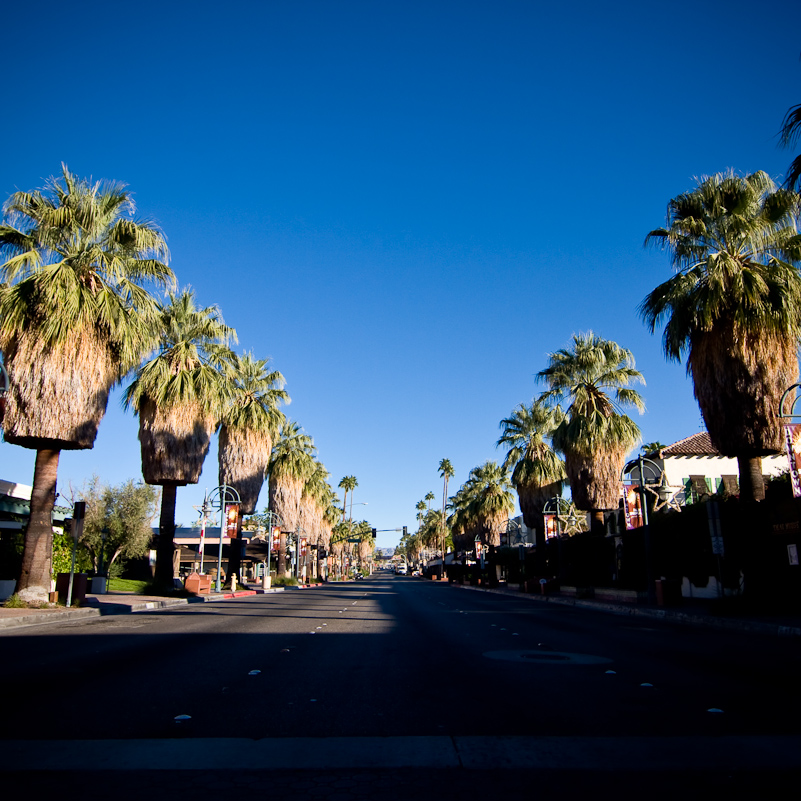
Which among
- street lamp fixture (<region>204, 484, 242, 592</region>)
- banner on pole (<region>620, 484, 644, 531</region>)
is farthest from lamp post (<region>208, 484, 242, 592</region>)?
banner on pole (<region>620, 484, 644, 531</region>)

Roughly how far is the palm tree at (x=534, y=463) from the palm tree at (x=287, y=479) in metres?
18.8

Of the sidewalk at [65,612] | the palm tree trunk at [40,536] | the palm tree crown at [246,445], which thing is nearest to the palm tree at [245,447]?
the palm tree crown at [246,445]

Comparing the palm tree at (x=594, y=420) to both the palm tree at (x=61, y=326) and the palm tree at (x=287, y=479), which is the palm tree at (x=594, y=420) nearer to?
the palm tree at (x=61, y=326)

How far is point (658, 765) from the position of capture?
4371 millimetres

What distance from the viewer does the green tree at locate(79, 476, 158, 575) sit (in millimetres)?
41531

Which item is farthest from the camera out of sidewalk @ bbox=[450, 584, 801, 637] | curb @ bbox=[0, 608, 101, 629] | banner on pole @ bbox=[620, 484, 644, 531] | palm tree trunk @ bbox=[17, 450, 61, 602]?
banner on pole @ bbox=[620, 484, 644, 531]

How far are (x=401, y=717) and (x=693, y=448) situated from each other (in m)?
47.0

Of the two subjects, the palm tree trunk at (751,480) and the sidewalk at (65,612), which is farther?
the palm tree trunk at (751,480)

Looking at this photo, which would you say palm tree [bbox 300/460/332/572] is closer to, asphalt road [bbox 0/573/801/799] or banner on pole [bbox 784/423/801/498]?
banner on pole [bbox 784/423/801/498]

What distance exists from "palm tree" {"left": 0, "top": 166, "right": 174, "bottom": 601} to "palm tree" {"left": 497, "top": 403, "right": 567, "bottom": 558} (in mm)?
25277

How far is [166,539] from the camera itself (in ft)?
97.0

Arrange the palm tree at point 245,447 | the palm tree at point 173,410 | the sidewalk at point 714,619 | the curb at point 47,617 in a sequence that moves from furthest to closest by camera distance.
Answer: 1. the palm tree at point 245,447
2. the palm tree at point 173,410
3. the curb at point 47,617
4. the sidewalk at point 714,619

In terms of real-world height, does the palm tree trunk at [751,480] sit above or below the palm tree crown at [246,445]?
below

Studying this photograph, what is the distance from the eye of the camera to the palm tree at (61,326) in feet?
60.7
